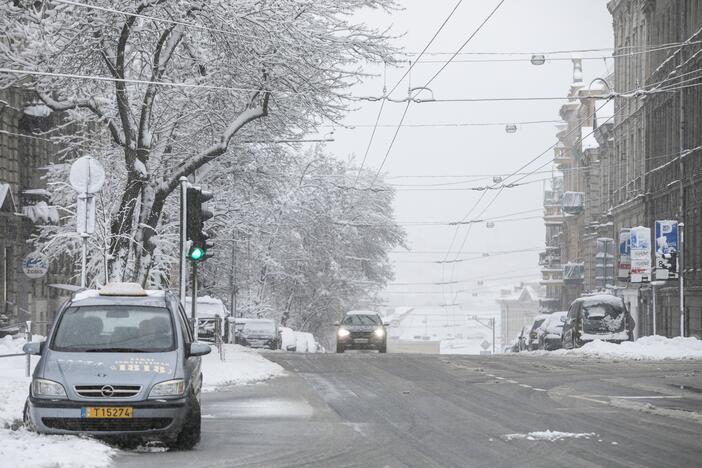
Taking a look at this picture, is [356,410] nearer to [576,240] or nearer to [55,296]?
[55,296]

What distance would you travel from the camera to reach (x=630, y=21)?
206 ft

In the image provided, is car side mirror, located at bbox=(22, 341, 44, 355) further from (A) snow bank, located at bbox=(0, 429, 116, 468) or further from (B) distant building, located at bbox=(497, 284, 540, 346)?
(B) distant building, located at bbox=(497, 284, 540, 346)

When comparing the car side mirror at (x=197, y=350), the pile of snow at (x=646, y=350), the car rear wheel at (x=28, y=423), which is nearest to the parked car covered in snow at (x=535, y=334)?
the pile of snow at (x=646, y=350)

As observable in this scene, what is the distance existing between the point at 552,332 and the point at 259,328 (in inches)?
459

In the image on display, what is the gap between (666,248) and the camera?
45.2 m

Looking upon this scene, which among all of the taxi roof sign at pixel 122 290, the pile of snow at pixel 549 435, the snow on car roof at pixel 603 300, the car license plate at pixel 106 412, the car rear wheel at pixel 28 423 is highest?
the taxi roof sign at pixel 122 290

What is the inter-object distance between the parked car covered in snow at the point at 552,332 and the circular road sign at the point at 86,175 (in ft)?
91.3

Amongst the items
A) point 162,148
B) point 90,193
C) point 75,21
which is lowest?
point 90,193

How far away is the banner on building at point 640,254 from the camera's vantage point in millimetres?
47344

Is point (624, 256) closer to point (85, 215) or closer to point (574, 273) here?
point (574, 273)

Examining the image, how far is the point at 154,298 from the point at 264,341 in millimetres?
36536

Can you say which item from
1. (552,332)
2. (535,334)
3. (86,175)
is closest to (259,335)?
(535,334)

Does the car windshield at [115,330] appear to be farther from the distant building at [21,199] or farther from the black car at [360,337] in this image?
the distant building at [21,199]

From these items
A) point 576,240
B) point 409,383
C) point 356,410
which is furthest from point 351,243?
point 356,410
